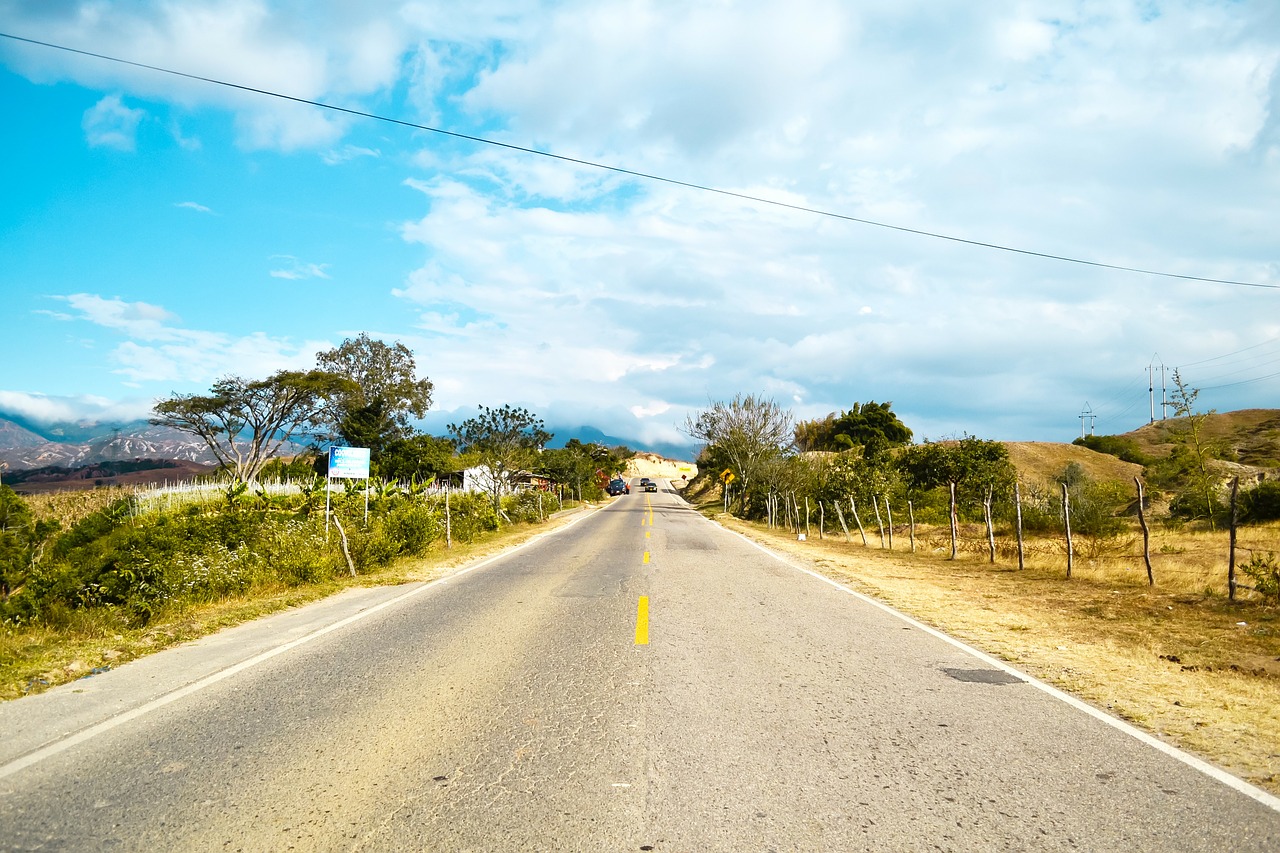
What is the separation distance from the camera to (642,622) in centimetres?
870

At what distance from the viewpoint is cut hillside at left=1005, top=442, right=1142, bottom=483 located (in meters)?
61.4

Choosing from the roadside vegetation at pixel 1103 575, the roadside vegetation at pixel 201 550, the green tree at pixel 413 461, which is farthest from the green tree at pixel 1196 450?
the green tree at pixel 413 461

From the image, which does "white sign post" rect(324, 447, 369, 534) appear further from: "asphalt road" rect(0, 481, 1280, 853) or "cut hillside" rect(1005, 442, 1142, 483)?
"cut hillside" rect(1005, 442, 1142, 483)

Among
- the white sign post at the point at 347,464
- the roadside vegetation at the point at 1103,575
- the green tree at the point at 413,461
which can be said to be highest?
the green tree at the point at 413,461

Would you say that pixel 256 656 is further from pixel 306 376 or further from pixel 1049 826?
→ pixel 306 376

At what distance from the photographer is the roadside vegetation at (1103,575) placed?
5.94 meters

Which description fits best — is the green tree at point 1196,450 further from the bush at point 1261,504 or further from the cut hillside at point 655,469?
the cut hillside at point 655,469

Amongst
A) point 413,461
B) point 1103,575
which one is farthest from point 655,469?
point 1103,575

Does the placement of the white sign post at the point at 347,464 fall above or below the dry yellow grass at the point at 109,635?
above

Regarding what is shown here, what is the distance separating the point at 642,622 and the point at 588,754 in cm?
437

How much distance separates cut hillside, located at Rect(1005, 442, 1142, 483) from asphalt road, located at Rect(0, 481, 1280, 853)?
190ft

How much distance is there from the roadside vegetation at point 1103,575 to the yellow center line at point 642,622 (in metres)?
3.67

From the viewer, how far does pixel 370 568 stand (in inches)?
605

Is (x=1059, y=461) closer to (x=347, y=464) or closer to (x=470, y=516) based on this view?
(x=470, y=516)
